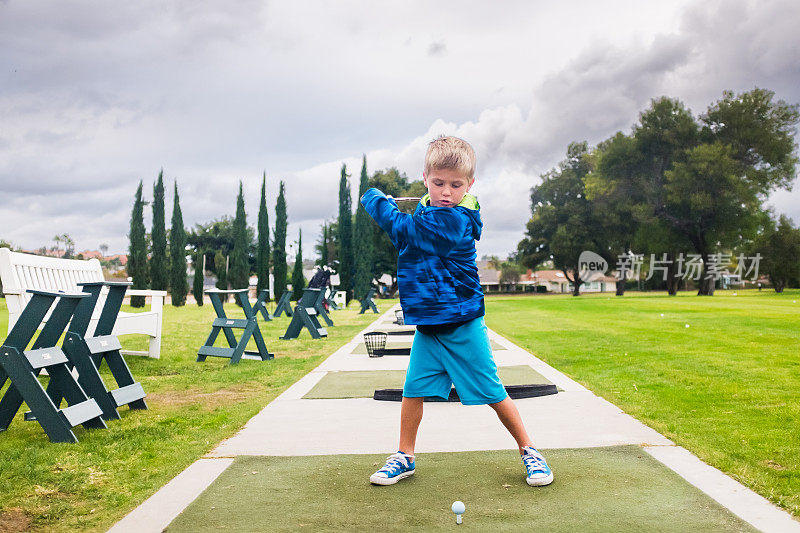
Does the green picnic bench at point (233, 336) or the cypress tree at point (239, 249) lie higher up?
the cypress tree at point (239, 249)

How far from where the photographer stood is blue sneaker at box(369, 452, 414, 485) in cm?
285

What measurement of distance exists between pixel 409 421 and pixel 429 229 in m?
0.95

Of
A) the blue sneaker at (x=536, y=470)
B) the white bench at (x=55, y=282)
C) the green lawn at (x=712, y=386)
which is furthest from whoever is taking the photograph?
the white bench at (x=55, y=282)

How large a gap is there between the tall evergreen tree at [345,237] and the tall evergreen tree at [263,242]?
17.6ft

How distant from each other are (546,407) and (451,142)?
2.54m

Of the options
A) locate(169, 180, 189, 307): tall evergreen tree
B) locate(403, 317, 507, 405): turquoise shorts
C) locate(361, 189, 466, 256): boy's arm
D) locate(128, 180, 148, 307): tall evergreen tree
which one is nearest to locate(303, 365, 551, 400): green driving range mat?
locate(403, 317, 507, 405): turquoise shorts

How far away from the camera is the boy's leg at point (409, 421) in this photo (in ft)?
9.80

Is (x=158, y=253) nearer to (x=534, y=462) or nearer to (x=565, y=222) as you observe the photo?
(x=565, y=222)

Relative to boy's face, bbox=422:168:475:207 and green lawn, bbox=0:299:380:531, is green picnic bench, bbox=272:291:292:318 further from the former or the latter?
boy's face, bbox=422:168:475:207

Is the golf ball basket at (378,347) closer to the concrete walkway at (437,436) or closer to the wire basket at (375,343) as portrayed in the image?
the wire basket at (375,343)

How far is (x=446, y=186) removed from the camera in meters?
2.86

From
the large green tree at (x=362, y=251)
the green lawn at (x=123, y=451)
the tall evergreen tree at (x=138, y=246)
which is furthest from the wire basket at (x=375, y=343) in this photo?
the large green tree at (x=362, y=251)

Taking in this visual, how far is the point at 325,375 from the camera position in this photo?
6.73m

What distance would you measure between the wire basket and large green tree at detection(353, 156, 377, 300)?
115 feet
